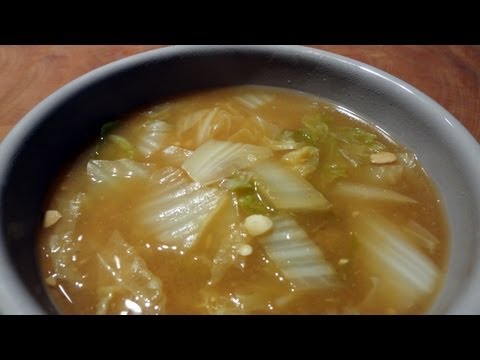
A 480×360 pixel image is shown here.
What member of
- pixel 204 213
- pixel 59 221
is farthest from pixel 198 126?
pixel 59 221

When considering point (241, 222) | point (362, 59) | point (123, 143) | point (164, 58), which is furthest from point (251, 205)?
point (362, 59)

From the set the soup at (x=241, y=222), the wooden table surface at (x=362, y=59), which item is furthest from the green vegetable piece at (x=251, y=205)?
the wooden table surface at (x=362, y=59)

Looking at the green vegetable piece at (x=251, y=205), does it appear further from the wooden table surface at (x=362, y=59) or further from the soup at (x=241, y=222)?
the wooden table surface at (x=362, y=59)

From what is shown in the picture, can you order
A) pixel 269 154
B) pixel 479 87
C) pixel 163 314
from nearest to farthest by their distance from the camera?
1. pixel 163 314
2. pixel 269 154
3. pixel 479 87

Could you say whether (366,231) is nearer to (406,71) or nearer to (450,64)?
(406,71)

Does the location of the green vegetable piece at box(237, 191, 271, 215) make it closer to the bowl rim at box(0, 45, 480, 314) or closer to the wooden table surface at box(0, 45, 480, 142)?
the bowl rim at box(0, 45, 480, 314)

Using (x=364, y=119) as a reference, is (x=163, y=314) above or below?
below

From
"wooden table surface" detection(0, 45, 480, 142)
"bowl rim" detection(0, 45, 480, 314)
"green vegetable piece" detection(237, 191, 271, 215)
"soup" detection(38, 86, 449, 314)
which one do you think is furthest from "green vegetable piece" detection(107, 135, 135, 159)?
"wooden table surface" detection(0, 45, 480, 142)
